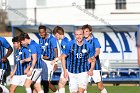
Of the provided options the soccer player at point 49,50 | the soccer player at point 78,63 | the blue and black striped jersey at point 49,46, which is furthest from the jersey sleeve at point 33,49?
the blue and black striped jersey at point 49,46

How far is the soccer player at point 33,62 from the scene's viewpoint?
14641mm

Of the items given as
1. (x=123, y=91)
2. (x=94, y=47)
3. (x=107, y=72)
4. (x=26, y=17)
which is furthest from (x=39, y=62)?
(x=26, y=17)

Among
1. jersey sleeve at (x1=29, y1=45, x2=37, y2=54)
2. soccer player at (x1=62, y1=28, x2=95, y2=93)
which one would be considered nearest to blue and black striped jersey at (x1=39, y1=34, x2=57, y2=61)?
jersey sleeve at (x1=29, y1=45, x2=37, y2=54)

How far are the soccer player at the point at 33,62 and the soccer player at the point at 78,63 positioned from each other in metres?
0.84

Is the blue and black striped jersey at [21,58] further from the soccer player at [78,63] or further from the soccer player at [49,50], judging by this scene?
the soccer player at [49,50]

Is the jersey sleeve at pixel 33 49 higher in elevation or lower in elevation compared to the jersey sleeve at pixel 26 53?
higher

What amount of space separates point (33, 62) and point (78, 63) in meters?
1.18

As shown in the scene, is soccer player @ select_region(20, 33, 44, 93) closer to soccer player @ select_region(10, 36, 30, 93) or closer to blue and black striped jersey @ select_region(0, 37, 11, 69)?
soccer player @ select_region(10, 36, 30, 93)

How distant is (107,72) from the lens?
24.3m

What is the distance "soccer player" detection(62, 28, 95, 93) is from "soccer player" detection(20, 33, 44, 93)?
2.74 feet

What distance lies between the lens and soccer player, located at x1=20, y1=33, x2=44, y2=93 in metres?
14.6

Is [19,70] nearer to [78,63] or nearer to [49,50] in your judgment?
[78,63]

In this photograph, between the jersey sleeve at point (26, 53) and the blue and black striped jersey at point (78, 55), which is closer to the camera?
the blue and black striped jersey at point (78, 55)

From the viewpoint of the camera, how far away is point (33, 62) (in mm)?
14609
